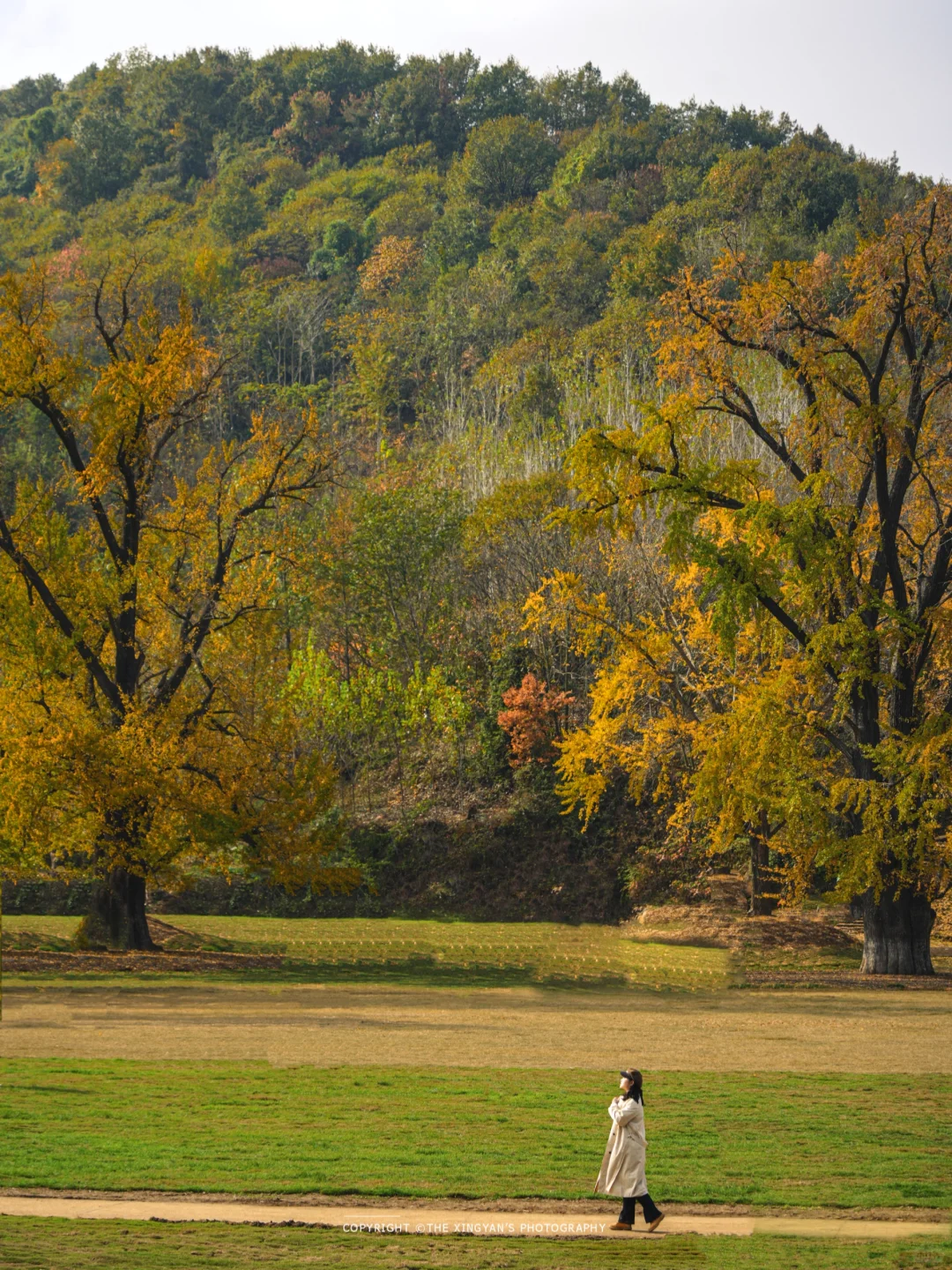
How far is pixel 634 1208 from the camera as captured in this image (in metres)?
10.3

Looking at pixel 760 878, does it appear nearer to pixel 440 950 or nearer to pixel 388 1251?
pixel 440 950

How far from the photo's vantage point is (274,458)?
97.1 ft

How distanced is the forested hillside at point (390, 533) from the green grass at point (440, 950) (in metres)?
1.81

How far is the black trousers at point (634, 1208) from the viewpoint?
10.2 metres

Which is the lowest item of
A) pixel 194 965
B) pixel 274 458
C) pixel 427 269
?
pixel 194 965

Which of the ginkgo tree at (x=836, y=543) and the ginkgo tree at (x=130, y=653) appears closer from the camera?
the ginkgo tree at (x=836, y=543)

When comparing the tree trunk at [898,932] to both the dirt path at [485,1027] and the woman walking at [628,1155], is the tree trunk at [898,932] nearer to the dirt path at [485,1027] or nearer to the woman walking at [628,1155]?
the dirt path at [485,1027]

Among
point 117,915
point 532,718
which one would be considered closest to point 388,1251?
point 117,915

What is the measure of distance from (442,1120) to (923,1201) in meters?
4.63

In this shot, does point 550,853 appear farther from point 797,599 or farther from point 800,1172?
point 800,1172

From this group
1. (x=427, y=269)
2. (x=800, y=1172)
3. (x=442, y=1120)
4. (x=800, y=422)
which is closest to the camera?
(x=800, y=1172)

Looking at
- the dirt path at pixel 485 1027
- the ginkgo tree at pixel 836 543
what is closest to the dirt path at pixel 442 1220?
the dirt path at pixel 485 1027

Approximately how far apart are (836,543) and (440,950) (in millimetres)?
12485

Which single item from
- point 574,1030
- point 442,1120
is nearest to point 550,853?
point 574,1030
